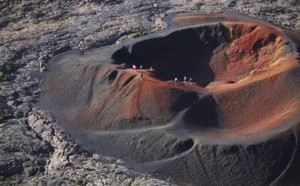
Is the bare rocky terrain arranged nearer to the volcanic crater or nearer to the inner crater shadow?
the volcanic crater

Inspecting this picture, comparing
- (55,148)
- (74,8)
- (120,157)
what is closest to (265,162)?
(120,157)

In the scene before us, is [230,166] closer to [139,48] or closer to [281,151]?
[281,151]

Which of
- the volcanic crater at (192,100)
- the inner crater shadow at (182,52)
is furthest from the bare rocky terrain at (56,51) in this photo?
the inner crater shadow at (182,52)

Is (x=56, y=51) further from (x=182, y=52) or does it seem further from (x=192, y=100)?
(x=192, y=100)

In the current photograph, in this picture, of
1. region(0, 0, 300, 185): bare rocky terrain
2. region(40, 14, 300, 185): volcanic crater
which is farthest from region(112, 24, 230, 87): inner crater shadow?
region(0, 0, 300, 185): bare rocky terrain

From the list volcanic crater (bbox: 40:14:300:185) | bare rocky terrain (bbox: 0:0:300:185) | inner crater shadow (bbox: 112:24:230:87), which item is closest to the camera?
bare rocky terrain (bbox: 0:0:300:185)

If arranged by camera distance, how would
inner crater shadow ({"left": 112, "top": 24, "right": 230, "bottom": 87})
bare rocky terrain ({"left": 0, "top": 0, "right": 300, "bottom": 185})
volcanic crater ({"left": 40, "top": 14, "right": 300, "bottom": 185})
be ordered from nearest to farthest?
bare rocky terrain ({"left": 0, "top": 0, "right": 300, "bottom": 185})
volcanic crater ({"left": 40, "top": 14, "right": 300, "bottom": 185})
inner crater shadow ({"left": 112, "top": 24, "right": 230, "bottom": 87})

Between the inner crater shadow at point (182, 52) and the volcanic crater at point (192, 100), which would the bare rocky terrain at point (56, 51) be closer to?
the volcanic crater at point (192, 100)
